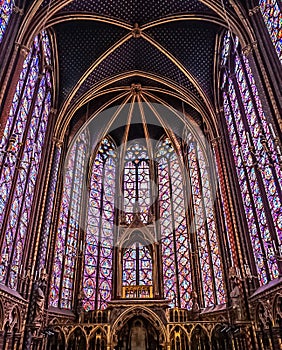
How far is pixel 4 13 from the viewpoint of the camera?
1205 centimetres

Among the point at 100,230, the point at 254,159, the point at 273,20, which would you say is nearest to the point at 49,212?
the point at 100,230

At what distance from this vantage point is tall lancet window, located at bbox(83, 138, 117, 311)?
18016 millimetres

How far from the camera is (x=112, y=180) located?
896 inches

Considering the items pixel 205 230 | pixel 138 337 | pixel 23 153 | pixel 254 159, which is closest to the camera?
pixel 254 159

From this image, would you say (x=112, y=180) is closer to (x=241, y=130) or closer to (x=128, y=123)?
(x=128, y=123)

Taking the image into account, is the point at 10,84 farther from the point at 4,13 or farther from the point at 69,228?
the point at 69,228

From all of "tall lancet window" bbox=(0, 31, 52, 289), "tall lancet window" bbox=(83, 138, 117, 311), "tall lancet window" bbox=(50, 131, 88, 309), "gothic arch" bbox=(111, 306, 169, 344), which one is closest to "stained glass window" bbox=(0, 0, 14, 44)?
"tall lancet window" bbox=(0, 31, 52, 289)

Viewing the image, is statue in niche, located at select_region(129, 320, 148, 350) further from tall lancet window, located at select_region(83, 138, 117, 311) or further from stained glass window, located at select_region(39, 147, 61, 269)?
stained glass window, located at select_region(39, 147, 61, 269)

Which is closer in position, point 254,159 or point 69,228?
point 254,159

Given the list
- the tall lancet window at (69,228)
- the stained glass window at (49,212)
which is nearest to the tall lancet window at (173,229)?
the tall lancet window at (69,228)

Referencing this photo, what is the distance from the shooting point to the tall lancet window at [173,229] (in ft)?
59.6

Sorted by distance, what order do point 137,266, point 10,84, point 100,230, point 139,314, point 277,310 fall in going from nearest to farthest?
point 277,310 < point 10,84 < point 139,314 < point 137,266 < point 100,230

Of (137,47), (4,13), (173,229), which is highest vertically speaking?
(137,47)

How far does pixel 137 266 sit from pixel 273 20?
13.9m
